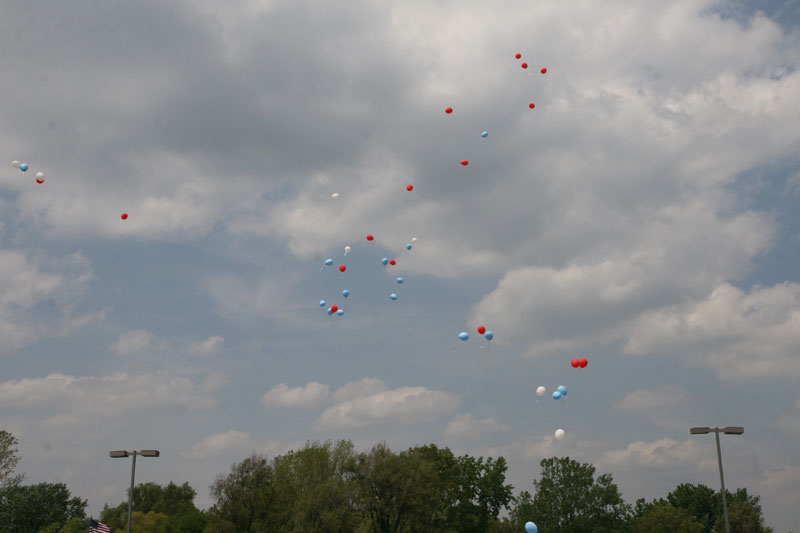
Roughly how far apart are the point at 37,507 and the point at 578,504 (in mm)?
73117

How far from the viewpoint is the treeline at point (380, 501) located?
164ft

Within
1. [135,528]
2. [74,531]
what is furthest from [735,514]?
[74,531]

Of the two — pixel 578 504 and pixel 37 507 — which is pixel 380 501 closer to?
pixel 578 504

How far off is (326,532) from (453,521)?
2310 cm

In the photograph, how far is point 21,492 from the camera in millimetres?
89188

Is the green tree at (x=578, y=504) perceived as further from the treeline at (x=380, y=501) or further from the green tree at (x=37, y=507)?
the green tree at (x=37, y=507)

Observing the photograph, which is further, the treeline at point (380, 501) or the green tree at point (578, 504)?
the green tree at point (578, 504)

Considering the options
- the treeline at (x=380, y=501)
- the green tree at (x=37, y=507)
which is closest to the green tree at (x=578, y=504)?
the treeline at (x=380, y=501)

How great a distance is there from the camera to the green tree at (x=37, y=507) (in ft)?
267

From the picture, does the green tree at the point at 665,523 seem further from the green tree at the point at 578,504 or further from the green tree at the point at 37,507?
the green tree at the point at 37,507

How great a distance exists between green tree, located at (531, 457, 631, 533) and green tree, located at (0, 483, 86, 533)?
60.2 meters

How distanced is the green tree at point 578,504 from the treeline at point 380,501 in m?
0.11

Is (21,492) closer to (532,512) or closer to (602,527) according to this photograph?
(532,512)

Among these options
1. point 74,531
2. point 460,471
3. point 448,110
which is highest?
point 448,110
